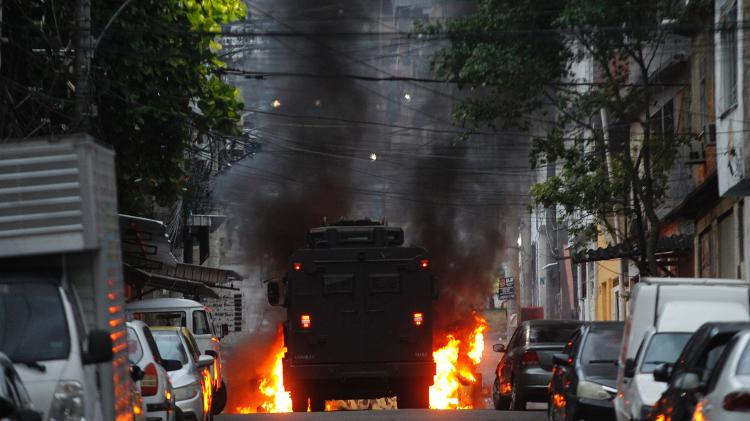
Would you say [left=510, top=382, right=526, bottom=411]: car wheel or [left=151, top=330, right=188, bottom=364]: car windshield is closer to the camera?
[left=151, top=330, right=188, bottom=364]: car windshield

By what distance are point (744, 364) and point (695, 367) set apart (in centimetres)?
134

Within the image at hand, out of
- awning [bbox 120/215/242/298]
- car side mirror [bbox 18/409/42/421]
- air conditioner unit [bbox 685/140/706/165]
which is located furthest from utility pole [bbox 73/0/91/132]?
air conditioner unit [bbox 685/140/706/165]

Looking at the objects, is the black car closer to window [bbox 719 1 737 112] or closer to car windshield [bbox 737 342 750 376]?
car windshield [bbox 737 342 750 376]

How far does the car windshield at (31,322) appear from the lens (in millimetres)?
9531

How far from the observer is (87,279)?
999 centimetres

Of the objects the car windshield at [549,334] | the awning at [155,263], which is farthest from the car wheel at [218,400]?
the car windshield at [549,334]

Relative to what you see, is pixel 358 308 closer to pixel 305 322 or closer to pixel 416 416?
pixel 305 322

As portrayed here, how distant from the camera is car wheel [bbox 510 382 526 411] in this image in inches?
851

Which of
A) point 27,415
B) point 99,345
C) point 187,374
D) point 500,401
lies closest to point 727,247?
point 500,401

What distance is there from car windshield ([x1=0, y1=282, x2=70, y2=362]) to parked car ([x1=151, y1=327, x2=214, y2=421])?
589 cm

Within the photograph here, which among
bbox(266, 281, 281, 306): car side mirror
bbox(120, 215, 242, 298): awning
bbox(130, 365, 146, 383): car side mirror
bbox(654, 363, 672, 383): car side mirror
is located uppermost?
bbox(120, 215, 242, 298): awning

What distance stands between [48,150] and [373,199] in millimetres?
35832

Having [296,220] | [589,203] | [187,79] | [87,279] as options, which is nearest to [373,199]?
[296,220]

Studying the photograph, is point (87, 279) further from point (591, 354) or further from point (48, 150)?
point (591, 354)
